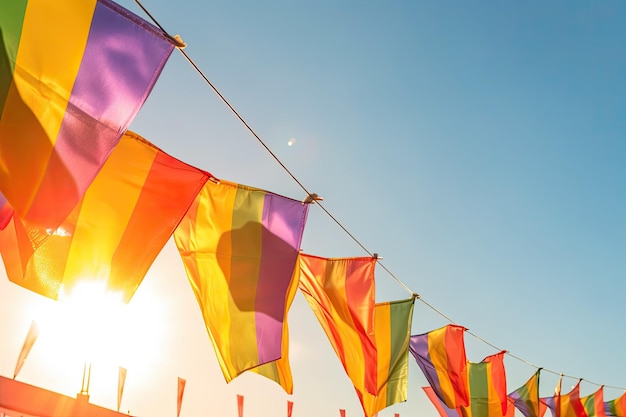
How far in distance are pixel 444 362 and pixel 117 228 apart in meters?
7.63

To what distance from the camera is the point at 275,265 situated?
18.1 feet

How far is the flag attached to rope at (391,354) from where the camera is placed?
771 centimetres

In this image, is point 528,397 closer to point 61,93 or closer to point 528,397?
point 528,397

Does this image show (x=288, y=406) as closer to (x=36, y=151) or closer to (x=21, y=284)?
(x=21, y=284)

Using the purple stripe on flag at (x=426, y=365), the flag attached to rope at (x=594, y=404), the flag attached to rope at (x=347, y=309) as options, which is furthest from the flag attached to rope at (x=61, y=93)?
the flag attached to rope at (x=594, y=404)

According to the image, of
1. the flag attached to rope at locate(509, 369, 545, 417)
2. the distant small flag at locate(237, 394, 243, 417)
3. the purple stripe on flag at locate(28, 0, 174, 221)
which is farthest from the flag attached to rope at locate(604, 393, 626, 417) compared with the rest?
the purple stripe on flag at locate(28, 0, 174, 221)

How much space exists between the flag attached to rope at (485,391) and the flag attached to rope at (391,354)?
3947 mm

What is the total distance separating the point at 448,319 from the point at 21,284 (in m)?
9.03

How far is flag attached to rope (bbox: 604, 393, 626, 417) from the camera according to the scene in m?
18.0

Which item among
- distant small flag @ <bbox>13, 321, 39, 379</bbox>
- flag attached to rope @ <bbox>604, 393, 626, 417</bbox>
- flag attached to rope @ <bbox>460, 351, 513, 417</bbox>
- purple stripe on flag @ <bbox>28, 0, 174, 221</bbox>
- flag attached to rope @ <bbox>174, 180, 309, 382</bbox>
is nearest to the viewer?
purple stripe on flag @ <bbox>28, 0, 174, 221</bbox>

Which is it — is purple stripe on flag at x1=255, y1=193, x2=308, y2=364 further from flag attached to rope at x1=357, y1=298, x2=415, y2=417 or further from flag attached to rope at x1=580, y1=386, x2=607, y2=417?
flag attached to rope at x1=580, y1=386, x2=607, y2=417

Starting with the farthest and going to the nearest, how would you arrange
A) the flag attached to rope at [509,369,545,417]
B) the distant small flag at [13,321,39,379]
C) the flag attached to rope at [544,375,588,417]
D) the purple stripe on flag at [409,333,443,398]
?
the flag attached to rope at [544,375,588,417]
the flag attached to rope at [509,369,545,417]
the purple stripe on flag at [409,333,443,398]
the distant small flag at [13,321,39,379]

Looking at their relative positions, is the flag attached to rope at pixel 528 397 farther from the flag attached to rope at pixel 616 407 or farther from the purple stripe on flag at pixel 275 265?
the purple stripe on flag at pixel 275 265

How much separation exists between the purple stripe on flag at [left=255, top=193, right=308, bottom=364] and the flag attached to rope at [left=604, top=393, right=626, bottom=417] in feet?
55.7
